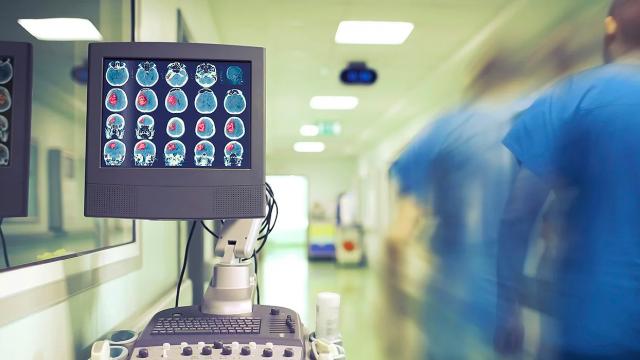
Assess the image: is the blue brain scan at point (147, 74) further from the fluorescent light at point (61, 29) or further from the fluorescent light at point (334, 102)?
the fluorescent light at point (334, 102)

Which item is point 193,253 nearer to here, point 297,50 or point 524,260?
point 524,260

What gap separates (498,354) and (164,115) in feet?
7.14

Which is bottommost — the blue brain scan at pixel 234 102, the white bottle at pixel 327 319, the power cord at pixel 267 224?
the white bottle at pixel 327 319

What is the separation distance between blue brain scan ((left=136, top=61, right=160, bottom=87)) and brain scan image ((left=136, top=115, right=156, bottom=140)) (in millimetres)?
72

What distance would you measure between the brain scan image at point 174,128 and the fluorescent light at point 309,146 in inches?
393

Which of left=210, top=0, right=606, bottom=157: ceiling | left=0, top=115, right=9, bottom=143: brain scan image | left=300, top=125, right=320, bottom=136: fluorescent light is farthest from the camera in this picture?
left=300, top=125, right=320, bottom=136: fluorescent light

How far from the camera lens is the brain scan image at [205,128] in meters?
1.07

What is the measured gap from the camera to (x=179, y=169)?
1045 millimetres

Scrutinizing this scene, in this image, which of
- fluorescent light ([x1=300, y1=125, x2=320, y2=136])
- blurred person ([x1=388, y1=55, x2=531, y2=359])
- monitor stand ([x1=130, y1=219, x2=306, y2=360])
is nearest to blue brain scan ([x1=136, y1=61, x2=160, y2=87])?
monitor stand ([x1=130, y1=219, x2=306, y2=360])

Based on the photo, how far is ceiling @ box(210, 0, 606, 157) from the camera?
3.77m

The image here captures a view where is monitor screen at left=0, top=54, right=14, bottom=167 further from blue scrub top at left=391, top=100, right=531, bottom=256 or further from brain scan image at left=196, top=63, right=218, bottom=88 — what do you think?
blue scrub top at left=391, top=100, right=531, bottom=256

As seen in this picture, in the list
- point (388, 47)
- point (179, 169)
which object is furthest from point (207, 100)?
point (388, 47)

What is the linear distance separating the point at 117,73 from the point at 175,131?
0.17 m

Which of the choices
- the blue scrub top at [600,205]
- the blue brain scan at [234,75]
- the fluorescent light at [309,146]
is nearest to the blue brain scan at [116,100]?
the blue brain scan at [234,75]
